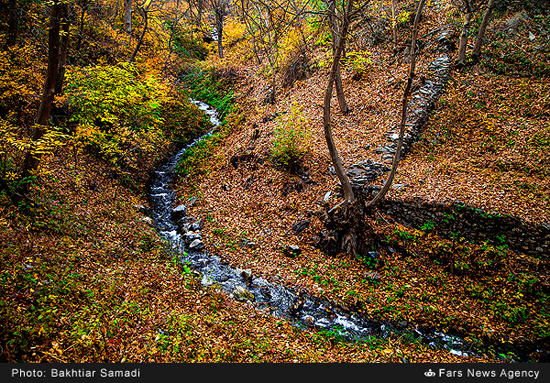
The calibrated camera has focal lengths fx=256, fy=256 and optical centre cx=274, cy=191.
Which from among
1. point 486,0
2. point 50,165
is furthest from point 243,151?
point 486,0

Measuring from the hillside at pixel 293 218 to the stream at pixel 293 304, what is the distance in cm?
6

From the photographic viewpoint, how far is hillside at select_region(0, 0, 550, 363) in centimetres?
524

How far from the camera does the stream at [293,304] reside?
6676 mm

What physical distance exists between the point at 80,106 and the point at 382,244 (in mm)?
11834

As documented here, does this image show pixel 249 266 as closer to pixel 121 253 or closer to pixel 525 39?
pixel 121 253

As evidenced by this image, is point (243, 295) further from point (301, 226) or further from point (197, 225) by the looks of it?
point (197, 225)

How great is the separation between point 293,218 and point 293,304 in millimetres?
3620

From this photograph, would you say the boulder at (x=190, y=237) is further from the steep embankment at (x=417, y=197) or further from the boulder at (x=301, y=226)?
the boulder at (x=301, y=226)

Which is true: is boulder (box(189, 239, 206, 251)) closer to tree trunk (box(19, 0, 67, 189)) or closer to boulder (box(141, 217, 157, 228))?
boulder (box(141, 217, 157, 228))

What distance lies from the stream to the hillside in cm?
6

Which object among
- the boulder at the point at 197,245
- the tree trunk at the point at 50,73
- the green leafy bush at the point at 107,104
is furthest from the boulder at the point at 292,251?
the tree trunk at the point at 50,73

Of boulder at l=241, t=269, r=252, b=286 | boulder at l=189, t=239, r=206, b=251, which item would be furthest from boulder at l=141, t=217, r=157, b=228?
boulder at l=241, t=269, r=252, b=286

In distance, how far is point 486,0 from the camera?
13141 millimetres
